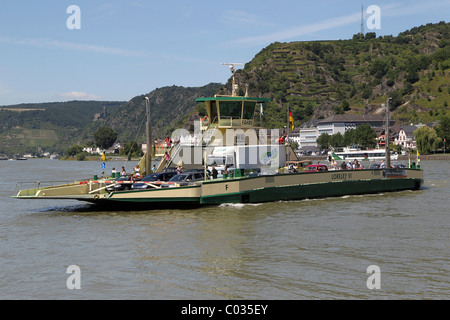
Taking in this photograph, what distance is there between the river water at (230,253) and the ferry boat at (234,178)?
117 centimetres

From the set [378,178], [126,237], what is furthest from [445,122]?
[126,237]

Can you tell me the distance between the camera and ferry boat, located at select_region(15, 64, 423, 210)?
1205 inches

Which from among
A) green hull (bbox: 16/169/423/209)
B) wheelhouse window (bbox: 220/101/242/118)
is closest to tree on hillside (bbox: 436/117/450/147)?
green hull (bbox: 16/169/423/209)

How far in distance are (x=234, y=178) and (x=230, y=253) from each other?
45.5 ft

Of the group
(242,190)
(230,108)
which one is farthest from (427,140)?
(242,190)

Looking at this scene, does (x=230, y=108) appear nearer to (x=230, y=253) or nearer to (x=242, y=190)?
(x=242, y=190)

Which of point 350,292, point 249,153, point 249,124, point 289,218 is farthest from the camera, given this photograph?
point 249,124

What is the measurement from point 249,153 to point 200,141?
4250 mm

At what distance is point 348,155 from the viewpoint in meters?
166

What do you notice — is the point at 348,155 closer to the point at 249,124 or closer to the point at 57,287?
the point at 249,124

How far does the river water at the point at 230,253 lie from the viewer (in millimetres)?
14484

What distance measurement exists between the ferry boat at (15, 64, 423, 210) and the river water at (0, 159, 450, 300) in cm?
117
